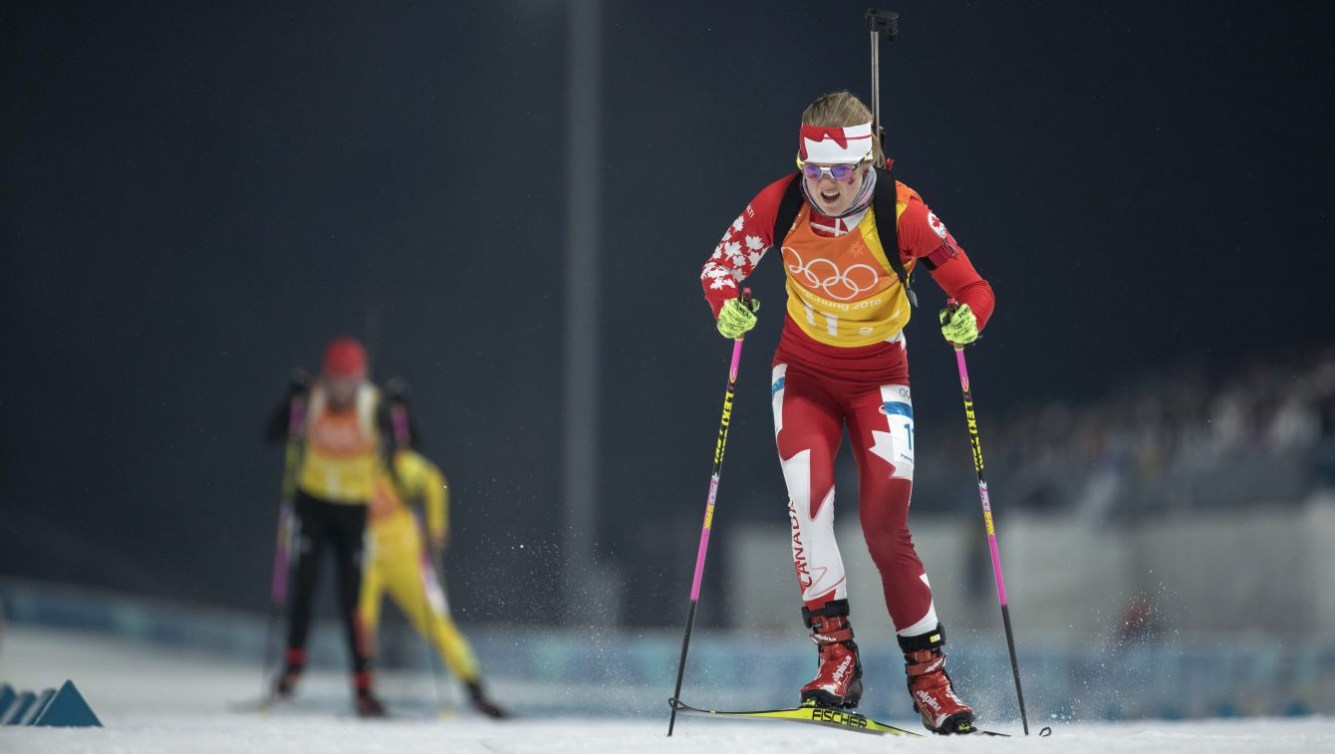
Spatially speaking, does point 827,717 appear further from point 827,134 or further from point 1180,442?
point 1180,442

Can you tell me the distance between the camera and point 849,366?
183 inches

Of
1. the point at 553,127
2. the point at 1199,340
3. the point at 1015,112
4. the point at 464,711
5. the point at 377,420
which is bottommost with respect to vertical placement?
the point at 464,711

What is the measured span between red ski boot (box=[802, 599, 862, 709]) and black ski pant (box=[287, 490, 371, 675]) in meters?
3.50

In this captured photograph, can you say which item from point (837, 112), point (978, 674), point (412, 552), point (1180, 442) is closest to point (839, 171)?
point (837, 112)

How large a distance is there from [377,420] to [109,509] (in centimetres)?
748

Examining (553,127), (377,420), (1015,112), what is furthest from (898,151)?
(553,127)

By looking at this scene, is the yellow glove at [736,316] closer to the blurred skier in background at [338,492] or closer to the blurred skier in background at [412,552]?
the blurred skier in background at [338,492]

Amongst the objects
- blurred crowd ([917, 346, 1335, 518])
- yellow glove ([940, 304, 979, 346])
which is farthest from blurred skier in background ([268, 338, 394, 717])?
blurred crowd ([917, 346, 1335, 518])

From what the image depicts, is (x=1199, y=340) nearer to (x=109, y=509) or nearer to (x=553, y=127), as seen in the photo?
(x=553, y=127)

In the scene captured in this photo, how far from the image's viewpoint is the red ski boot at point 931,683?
4562 mm

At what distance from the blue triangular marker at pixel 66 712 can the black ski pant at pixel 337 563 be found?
95.7 inches

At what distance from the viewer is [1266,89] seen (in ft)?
24.8

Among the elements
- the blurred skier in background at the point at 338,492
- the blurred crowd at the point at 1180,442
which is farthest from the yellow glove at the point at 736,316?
the blurred crowd at the point at 1180,442

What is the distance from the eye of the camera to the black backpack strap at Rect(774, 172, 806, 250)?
15.0 ft
